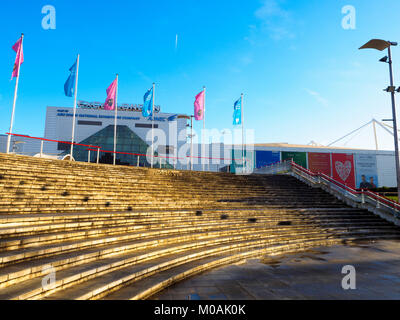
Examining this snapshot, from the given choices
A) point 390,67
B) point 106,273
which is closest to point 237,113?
point 390,67

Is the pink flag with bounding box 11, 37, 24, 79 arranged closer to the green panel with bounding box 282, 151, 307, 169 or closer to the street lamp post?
the street lamp post

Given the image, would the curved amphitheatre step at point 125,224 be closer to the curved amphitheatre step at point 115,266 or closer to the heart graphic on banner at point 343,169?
the curved amphitheatre step at point 115,266

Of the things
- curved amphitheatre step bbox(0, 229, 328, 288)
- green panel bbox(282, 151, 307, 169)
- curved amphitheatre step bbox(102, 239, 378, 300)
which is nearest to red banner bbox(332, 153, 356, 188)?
green panel bbox(282, 151, 307, 169)

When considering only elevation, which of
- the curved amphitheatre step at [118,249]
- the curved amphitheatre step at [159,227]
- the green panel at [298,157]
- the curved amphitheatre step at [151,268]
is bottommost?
the curved amphitheatre step at [151,268]

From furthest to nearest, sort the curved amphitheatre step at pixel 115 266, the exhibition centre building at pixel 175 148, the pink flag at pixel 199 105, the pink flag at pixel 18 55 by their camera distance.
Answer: the exhibition centre building at pixel 175 148 → the pink flag at pixel 199 105 → the pink flag at pixel 18 55 → the curved amphitheatre step at pixel 115 266

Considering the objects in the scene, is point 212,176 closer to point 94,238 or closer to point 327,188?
point 327,188

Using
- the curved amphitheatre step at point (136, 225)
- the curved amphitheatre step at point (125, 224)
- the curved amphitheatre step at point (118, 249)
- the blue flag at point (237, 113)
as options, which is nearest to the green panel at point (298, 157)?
the blue flag at point (237, 113)

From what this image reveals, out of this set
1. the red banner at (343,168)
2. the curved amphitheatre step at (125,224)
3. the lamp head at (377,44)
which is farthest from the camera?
the red banner at (343,168)

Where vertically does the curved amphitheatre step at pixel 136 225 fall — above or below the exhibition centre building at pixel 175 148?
below

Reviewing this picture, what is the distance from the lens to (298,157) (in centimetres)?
3934

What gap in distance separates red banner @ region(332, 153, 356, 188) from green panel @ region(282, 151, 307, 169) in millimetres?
4960

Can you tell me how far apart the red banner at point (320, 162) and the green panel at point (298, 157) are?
0.79 m

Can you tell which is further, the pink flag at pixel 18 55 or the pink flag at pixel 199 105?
the pink flag at pixel 199 105

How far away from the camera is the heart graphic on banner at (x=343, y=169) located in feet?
132
